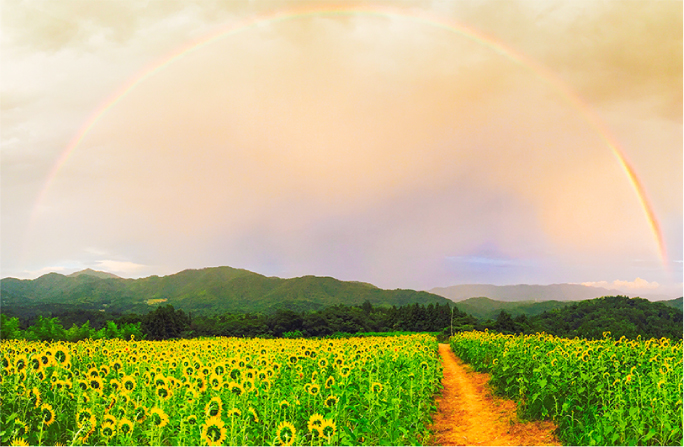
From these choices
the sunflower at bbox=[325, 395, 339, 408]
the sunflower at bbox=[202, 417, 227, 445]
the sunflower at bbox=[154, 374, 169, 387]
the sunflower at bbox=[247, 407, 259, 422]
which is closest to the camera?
the sunflower at bbox=[202, 417, 227, 445]

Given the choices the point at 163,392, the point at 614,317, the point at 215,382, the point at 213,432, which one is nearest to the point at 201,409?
the point at 163,392

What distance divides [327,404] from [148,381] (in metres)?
4.42

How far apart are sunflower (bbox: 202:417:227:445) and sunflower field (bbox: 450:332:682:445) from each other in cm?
595

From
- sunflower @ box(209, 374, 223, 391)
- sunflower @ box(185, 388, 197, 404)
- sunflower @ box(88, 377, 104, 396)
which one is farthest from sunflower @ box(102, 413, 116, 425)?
sunflower @ box(88, 377, 104, 396)

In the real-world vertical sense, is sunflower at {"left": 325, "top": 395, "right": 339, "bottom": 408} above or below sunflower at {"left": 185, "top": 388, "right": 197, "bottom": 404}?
below

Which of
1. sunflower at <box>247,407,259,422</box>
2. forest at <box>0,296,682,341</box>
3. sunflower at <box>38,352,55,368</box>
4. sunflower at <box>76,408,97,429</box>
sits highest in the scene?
sunflower at <box>38,352,55,368</box>

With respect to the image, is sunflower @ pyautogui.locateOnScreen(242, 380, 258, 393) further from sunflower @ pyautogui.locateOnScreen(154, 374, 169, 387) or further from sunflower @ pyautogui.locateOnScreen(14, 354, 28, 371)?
sunflower @ pyautogui.locateOnScreen(14, 354, 28, 371)

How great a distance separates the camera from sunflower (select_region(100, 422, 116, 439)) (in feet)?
19.5

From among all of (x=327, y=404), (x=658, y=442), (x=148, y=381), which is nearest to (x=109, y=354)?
(x=148, y=381)

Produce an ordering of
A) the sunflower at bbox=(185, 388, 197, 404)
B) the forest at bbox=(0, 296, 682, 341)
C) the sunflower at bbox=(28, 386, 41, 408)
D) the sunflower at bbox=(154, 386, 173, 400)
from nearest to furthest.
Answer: the sunflower at bbox=(28, 386, 41, 408)
the sunflower at bbox=(185, 388, 197, 404)
the sunflower at bbox=(154, 386, 173, 400)
the forest at bbox=(0, 296, 682, 341)

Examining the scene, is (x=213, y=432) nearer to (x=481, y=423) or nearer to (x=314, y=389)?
(x=314, y=389)

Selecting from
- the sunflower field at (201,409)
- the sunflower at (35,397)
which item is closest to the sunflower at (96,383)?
the sunflower field at (201,409)

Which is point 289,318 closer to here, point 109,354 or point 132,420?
point 109,354

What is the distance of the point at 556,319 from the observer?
209 feet
